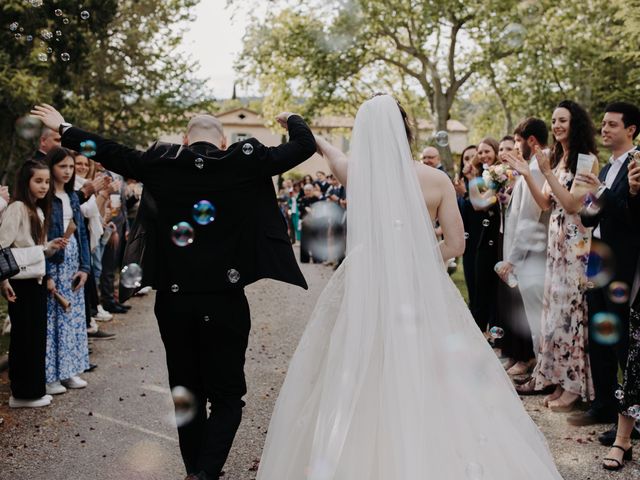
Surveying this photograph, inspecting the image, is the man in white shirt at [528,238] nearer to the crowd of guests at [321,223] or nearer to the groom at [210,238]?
the groom at [210,238]

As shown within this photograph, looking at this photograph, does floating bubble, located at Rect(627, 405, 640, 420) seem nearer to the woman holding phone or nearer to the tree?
the woman holding phone

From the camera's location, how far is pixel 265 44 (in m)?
31.2

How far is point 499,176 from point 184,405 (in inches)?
165

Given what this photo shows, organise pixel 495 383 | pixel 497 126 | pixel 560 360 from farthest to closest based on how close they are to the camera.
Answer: pixel 497 126
pixel 560 360
pixel 495 383

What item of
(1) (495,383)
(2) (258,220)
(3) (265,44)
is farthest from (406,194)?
(3) (265,44)

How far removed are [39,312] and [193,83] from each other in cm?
2199

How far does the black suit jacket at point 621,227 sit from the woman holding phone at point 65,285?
4.86 m

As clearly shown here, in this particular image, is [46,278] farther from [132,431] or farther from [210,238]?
[210,238]

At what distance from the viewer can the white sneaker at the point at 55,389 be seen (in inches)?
260

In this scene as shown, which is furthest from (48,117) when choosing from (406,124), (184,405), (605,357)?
(605,357)

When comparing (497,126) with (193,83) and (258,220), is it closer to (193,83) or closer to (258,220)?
(193,83)

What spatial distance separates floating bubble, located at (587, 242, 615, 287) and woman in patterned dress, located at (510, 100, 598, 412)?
0.42 meters

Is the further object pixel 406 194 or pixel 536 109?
pixel 536 109

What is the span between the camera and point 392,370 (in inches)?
141
